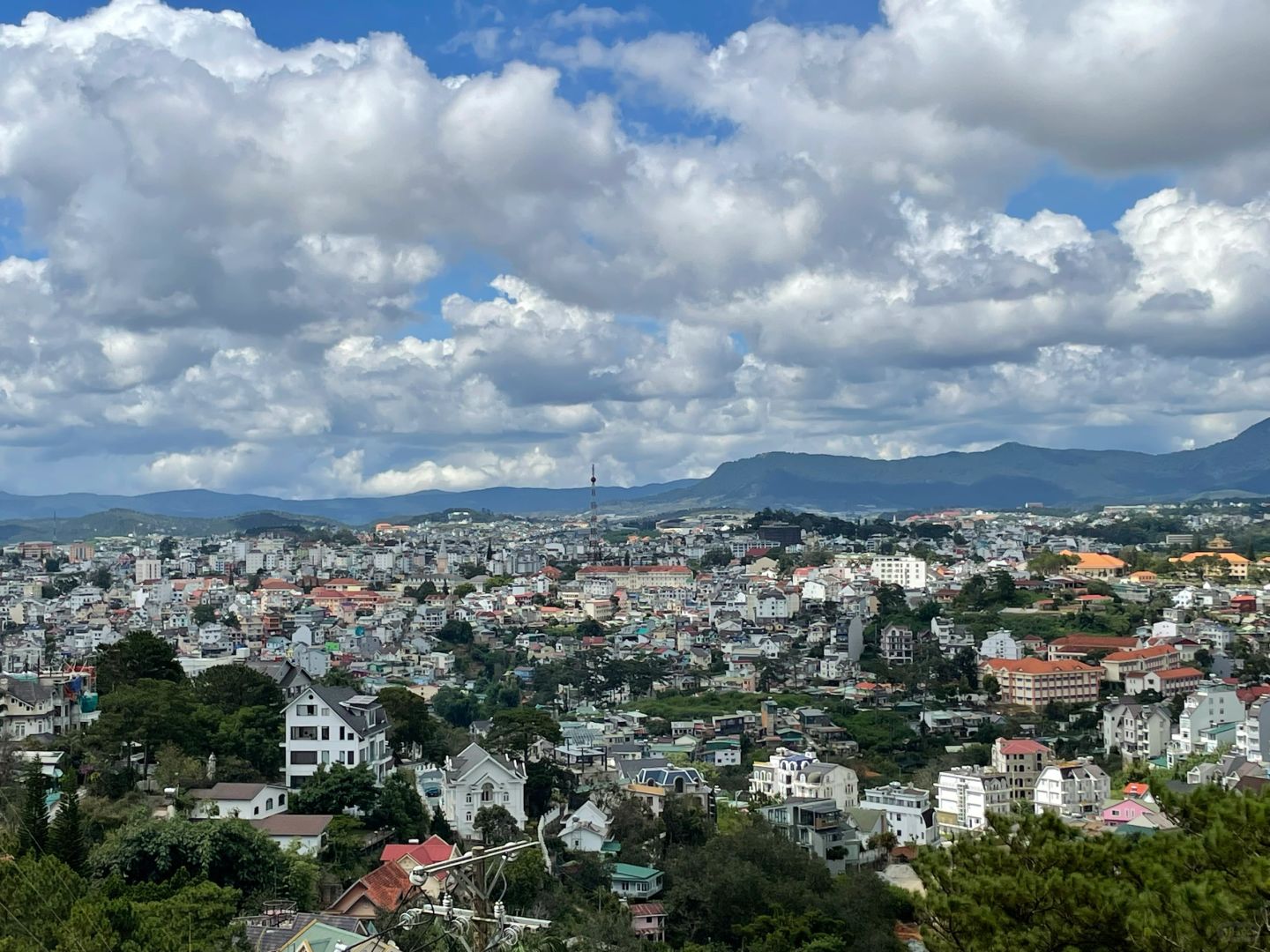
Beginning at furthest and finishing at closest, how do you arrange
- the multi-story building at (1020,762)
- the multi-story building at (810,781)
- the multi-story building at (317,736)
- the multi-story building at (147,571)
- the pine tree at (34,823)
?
1. the multi-story building at (147,571)
2. the multi-story building at (1020,762)
3. the multi-story building at (810,781)
4. the multi-story building at (317,736)
5. the pine tree at (34,823)

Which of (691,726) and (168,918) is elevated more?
(168,918)

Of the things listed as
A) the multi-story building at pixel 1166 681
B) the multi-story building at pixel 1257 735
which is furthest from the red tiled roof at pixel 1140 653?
the multi-story building at pixel 1257 735

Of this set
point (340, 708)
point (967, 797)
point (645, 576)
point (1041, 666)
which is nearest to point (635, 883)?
point (340, 708)

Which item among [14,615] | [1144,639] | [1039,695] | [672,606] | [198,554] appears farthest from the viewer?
[198,554]

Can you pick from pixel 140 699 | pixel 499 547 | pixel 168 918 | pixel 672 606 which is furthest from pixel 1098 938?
pixel 499 547

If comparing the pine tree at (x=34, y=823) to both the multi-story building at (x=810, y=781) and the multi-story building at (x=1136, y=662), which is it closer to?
the multi-story building at (x=810, y=781)

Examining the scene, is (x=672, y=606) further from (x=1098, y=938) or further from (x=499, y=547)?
(x=1098, y=938)

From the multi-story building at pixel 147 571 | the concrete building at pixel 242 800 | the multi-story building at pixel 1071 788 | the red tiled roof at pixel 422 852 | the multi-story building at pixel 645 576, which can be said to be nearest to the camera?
the red tiled roof at pixel 422 852
